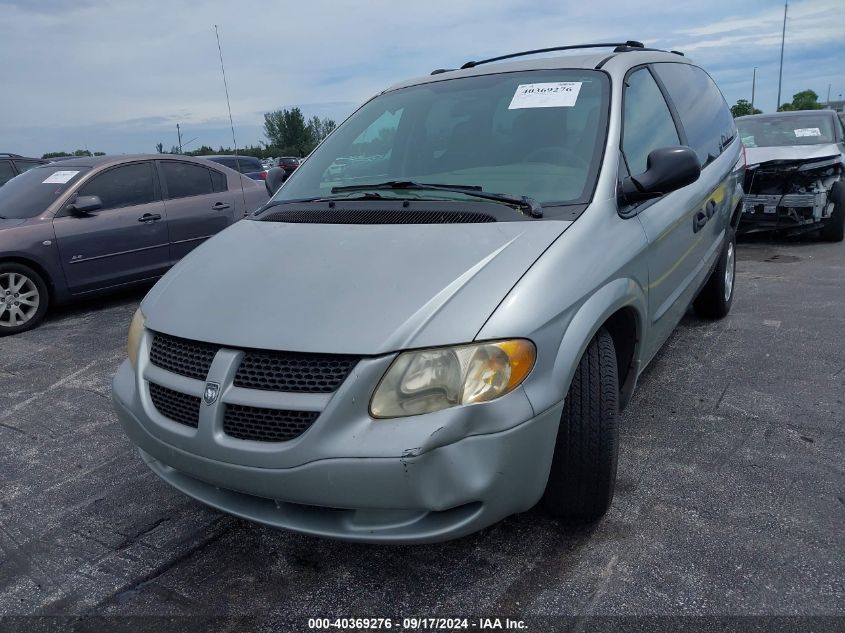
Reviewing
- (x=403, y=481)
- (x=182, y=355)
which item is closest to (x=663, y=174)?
(x=403, y=481)

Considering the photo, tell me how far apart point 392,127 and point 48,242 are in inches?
165

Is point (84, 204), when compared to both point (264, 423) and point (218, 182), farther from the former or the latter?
point (264, 423)

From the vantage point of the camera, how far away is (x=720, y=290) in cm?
483

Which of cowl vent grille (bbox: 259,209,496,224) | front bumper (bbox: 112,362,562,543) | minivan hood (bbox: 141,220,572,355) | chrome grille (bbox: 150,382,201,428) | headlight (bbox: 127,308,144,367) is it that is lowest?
front bumper (bbox: 112,362,562,543)

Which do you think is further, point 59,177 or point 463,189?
point 59,177

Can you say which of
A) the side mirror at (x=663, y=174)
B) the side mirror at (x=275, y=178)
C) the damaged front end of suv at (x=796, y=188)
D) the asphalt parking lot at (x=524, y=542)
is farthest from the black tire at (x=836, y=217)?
the side mirror at (x=275, y=178)

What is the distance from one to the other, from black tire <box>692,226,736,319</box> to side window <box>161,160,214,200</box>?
5.16 m

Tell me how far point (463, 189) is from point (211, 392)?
4.28 feet

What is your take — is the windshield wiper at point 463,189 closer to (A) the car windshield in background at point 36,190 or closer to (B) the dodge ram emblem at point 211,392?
(B) the dodge ram emblem at point 211,392

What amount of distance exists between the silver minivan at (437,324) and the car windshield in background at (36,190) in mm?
4283

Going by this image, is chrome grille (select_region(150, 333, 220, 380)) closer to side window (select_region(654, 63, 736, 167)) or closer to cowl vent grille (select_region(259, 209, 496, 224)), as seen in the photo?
cowl vent grille (select_region(259, 209, 496, 224))

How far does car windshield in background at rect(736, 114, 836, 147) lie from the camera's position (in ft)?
27.3

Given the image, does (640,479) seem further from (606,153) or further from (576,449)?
(606,153)

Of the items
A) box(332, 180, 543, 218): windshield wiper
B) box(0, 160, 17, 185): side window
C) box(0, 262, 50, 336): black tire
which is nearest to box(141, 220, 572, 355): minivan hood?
box(332, 180, 543, 218): windshield wiper
